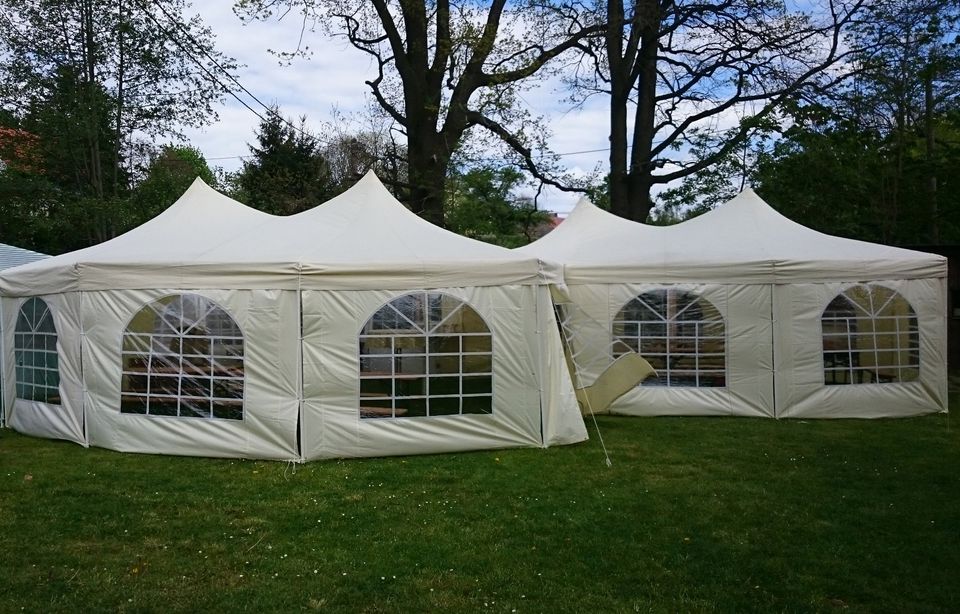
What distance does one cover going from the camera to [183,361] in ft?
24.0

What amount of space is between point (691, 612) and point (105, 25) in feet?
55.5

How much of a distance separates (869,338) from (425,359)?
609 centimetres

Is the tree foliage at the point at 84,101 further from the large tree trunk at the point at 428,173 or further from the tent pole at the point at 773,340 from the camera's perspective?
the tent pole at the point at 773,340

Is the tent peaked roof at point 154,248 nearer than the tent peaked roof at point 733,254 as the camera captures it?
Yes

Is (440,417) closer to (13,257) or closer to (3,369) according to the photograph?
(3,369)

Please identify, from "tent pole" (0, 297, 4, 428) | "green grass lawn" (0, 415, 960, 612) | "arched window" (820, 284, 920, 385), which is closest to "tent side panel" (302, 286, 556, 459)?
"green grass lawn" (0, 415, 960, 612)

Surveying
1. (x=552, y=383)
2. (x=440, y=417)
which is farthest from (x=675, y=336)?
(x=440, y=417)

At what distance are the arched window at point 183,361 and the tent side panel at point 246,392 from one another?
8 cm

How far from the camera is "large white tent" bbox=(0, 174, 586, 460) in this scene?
712 cm

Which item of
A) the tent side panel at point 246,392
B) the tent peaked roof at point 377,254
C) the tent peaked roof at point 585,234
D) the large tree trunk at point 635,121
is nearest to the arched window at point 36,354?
the tent side panel at point 246,392

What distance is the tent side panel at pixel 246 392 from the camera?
23.3 ft

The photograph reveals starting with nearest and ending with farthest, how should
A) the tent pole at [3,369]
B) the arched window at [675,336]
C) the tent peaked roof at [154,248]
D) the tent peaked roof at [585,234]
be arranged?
1. the tent peaked roof at [154,248]
2. the tent pole at [3,369]
3. the arched window at [675,336]
4. the tent peaked roof at [585,234]

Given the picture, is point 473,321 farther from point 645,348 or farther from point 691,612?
point 691,612

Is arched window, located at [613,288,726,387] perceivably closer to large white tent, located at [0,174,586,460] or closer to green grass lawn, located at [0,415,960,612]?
green grass lawn, located at [0,415,960,612]
